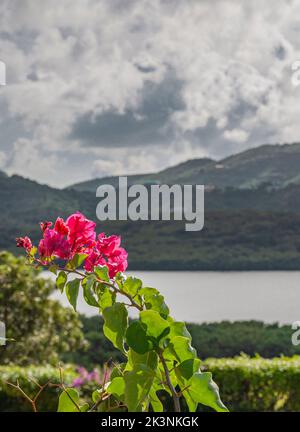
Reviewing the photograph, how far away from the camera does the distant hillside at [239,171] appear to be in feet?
228

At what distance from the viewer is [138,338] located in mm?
1140

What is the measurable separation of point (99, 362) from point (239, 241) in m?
39.3

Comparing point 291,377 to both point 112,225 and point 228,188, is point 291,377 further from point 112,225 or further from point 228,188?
point 228,188

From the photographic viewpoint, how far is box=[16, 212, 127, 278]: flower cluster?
1.45 m

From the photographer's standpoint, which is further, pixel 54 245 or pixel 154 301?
pixel 54 245

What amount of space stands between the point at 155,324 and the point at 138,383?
4.5 inches

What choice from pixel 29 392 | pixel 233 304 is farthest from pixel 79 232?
pixel 233 304

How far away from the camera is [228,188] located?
198 ft

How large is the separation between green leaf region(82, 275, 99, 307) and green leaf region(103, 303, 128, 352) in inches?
3.6

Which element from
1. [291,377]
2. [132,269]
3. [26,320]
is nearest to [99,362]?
[26,320]

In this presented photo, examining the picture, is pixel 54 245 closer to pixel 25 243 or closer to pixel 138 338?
pixel 25 243

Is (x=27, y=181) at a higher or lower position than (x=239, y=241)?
higher

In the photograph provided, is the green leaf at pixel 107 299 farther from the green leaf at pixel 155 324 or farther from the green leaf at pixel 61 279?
the green leaf at pixel 155 324
